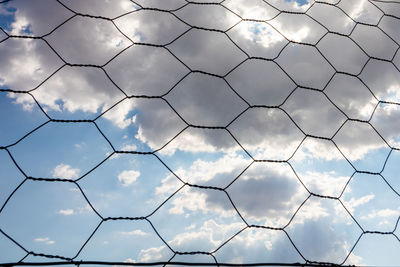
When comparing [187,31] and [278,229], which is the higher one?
[187,31]

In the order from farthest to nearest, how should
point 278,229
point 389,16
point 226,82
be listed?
point 389,16, point 226,82, point 278,229

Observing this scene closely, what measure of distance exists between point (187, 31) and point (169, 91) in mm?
320

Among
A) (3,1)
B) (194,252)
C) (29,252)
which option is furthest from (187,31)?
(29,252)

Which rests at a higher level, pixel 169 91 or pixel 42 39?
pixel 42 39

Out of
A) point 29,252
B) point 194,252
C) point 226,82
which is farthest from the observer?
point 226,82

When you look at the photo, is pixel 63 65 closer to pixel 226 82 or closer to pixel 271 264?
pixel 226 82

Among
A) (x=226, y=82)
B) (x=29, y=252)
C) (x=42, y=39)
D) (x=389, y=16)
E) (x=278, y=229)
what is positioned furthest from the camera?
(x=389, y=16)

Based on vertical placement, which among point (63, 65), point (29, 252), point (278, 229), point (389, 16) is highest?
point (389, 16)

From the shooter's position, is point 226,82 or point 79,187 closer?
point 79,187

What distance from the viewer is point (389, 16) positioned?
6.42 ft

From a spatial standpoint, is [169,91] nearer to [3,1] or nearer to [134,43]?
[134,43]

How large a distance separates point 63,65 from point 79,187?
0.47 meters

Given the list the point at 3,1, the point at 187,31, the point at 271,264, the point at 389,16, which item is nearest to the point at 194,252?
the point at 271,264

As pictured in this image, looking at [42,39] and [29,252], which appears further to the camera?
[42,39]
